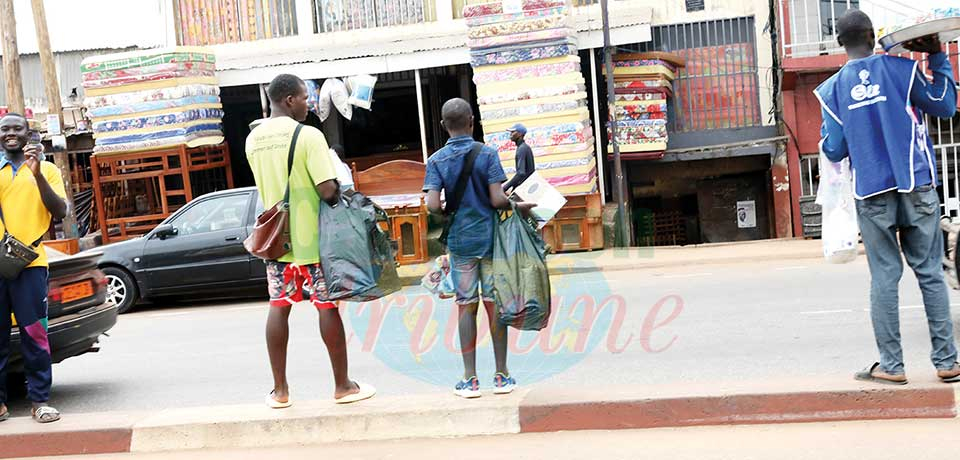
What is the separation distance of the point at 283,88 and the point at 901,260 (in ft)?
10.8

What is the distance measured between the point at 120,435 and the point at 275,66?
1331 cm

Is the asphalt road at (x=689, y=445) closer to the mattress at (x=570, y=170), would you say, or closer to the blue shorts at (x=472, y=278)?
the blue shorts at (x=472, y=278)

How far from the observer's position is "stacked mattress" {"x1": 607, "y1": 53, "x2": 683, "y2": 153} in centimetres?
1730

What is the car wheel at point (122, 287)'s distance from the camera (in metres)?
13.6

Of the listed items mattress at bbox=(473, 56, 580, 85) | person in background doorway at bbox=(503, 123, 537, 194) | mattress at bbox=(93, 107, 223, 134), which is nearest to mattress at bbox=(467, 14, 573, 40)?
mattress at bbox=(473, 56, 580, 85)

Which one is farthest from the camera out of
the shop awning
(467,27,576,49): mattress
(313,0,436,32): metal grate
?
(313,0,436,32): metal grate

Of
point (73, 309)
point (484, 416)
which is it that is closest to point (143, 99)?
point (73, 309)

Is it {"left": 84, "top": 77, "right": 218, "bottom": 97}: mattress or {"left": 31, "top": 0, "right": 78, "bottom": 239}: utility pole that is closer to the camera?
{"left": 84, "top": 77, "right": 218, "bottom": 97}: mattress

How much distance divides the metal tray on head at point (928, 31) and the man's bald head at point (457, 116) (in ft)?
7.15

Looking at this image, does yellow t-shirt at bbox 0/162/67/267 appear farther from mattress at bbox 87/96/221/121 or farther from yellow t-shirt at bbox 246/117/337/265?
mattress at bbox 87/96/221/121

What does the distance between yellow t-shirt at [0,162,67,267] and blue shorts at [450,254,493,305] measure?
7.96 ft

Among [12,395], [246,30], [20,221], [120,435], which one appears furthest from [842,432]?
[246,30]

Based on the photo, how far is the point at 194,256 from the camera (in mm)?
13328

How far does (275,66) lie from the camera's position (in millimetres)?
18391
